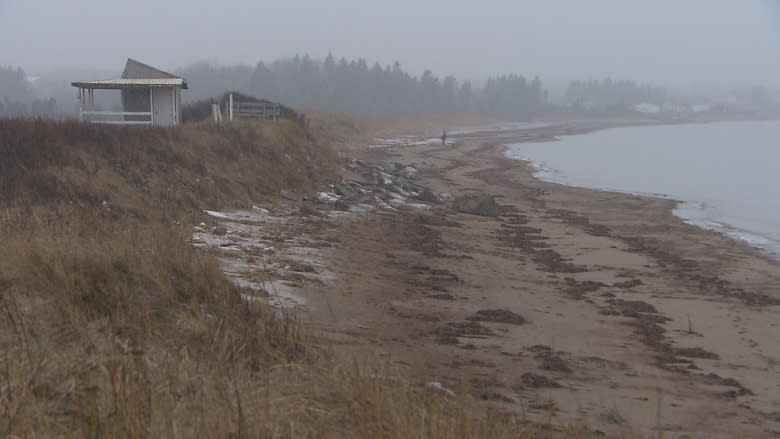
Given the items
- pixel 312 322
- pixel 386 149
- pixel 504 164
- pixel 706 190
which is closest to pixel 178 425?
pixel 312 322

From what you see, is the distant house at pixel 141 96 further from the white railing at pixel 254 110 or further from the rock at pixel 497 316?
the rock at pixel 497 316

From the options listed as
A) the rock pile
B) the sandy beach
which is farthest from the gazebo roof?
the sandy beach

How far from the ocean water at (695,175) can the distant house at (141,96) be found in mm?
16508

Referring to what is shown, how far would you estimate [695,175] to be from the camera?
142 ft

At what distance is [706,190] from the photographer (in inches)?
1393

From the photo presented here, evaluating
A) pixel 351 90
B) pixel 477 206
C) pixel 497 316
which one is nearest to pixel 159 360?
pixel 497 316

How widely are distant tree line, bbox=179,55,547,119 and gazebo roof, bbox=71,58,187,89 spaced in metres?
92.9

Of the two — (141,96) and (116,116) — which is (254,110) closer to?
(141,96)

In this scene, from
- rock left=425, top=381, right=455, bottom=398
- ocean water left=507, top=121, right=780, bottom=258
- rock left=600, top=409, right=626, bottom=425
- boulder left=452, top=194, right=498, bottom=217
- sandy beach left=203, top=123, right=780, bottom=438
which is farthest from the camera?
ocean water left=507, top=121, right=780, bottom=258

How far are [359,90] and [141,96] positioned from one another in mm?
113151

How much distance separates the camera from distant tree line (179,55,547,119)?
132000mm

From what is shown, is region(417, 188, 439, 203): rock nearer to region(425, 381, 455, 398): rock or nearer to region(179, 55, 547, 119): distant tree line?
region(425, 381, 455, 398): rock

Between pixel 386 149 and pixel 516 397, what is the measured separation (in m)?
46.2

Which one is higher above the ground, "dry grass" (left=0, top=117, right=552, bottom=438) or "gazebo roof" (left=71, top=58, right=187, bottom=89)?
"gazebo roof" (left=71, top=58, right=187, bottom=89)
